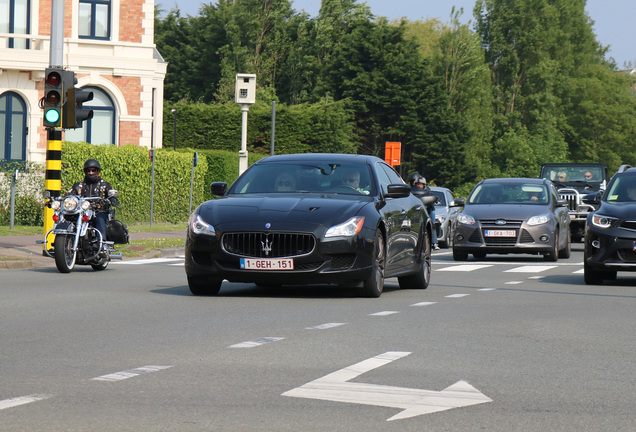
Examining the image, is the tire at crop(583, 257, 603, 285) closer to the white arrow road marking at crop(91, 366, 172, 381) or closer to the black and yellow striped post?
the black and yellow striped post

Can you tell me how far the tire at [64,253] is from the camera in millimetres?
16500

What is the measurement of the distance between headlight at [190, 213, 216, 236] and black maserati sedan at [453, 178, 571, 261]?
1142 cm

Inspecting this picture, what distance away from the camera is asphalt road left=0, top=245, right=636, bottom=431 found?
5.78 metres

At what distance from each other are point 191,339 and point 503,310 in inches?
168

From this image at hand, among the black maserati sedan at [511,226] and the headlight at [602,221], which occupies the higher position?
the headlight at [602,221]

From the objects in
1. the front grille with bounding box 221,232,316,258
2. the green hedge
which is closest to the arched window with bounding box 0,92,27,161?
the green hedge

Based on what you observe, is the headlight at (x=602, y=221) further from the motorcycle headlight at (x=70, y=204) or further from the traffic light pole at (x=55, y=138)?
the traffic light pole at (x=55, y=138)

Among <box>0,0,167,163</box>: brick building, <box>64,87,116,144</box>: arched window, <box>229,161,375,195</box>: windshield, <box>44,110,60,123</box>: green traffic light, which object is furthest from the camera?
<box>64,87,116,144</box>: arched window

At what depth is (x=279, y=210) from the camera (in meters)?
12.3

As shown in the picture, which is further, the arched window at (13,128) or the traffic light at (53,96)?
the arched window at (13,128)

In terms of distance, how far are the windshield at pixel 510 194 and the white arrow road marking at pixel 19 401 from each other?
18.7 meters

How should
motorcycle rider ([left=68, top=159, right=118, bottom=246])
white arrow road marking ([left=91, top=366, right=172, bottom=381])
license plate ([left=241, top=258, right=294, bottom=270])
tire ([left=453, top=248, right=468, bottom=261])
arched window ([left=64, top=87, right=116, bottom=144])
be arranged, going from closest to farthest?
white arrow road marking ([left=91, top=366, right=172, bottom=381]), license plate ([left=241, top=258, right=294, bottom=270]), motorcycle rider ([left=68, top=159, right=118, bottom=246]), tire ([left=453, top=248, right=468, bottom=261]), arched window ([left=64, top=87, right=116, bottom=144])

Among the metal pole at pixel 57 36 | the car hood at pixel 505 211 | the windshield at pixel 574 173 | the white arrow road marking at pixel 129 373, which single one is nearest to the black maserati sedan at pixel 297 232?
the white arrow road marking at pixel 129 373

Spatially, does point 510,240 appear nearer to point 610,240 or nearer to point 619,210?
point 619,210
